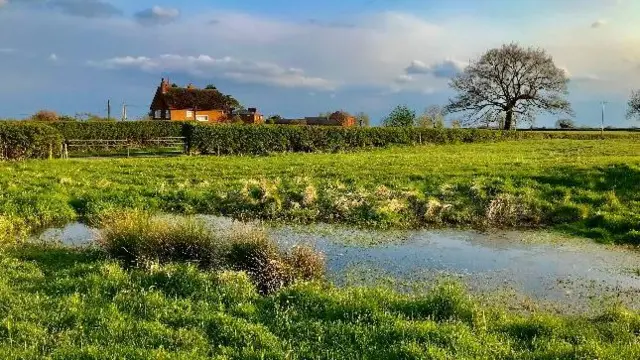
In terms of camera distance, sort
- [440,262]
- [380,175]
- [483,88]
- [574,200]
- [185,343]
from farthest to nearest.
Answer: [483,88] < [380,175] < [574,200] < [440,262] < [185,343]

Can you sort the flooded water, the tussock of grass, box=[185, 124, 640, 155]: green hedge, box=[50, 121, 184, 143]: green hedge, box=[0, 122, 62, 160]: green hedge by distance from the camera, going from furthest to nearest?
box=[50, 121, 184, 143]: green hedge → box=[185, 124, 640, 155]: green hedge → box=[0, 122, 62, 160]: green hedge → the flooded water → the tussock of grass

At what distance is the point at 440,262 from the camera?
1188cm

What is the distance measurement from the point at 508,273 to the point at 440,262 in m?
1.36

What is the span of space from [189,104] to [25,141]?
4773 cm

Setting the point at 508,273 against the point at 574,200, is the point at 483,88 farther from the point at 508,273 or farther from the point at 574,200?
the point at 508,273

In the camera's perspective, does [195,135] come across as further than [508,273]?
Yes

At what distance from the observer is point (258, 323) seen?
7422 mm

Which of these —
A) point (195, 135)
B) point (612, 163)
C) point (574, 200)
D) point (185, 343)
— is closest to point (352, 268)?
point (185, 343)

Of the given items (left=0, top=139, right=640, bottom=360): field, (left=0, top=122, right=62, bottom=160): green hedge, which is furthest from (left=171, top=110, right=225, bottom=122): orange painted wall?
(left=0, top=139, right=640, bottom=360): field

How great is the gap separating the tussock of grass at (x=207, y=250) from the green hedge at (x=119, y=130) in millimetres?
33837

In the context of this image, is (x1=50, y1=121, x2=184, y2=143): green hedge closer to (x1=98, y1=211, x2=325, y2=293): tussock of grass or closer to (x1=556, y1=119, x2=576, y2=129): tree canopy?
(x1=98, y1=211, x2=325, y2=293): tussock of grass

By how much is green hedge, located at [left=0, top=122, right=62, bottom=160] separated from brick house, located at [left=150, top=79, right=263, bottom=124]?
43.9m

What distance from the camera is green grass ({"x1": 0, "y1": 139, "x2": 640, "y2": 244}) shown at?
53.1 ft

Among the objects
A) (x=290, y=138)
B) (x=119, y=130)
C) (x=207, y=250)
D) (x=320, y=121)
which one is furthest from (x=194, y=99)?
(x=207, y=250)
